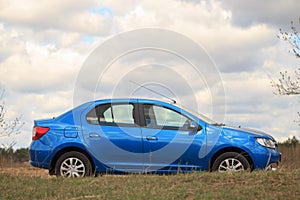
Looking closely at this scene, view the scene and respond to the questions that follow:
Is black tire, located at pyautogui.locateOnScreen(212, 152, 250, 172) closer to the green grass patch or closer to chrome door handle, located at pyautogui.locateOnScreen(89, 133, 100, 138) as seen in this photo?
the green grass patch

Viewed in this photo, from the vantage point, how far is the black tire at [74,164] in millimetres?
11195

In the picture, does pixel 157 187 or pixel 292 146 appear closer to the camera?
pixel 157 187

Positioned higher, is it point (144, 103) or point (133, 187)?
point (144, 103)

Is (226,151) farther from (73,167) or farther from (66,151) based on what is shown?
(66,151)

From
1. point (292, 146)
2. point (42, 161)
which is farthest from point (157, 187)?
point (292, 146)

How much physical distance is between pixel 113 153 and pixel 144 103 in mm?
1272

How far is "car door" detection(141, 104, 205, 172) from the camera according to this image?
11219mm

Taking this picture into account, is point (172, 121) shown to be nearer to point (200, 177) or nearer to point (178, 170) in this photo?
point (178, 170)

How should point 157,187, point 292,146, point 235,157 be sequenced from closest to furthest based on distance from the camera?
point 157,187
point 235,157
point 292,146

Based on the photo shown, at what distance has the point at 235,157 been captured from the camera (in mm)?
11180

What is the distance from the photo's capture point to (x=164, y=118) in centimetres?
1158

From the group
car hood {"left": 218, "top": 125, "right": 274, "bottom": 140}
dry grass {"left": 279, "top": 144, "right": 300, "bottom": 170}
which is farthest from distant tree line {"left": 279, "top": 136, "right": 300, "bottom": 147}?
car hood {"left": 218, "top": 125, "right": 274, "bottom": 140}

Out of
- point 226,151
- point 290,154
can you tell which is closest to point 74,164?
point 226,151

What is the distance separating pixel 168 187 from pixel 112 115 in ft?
9.65
